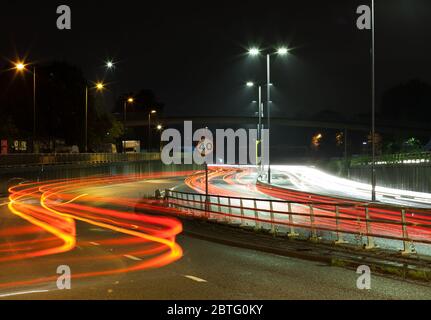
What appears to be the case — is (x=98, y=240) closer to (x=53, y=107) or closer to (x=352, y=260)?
(x=352, y=260)

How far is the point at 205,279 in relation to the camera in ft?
37.4

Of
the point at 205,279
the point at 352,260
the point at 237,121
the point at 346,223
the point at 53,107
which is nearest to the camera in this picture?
the point at 205,279

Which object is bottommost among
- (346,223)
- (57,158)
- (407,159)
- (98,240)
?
(98,240)

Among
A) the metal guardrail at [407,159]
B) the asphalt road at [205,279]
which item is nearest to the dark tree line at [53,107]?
the metal guardrail at [407,159]

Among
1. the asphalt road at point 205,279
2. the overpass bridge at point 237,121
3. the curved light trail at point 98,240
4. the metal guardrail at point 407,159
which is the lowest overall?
the curved light trail at point 98,240

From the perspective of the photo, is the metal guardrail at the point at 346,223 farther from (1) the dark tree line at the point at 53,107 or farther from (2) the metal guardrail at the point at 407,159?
(1) the dark tree line at the point at 53,107

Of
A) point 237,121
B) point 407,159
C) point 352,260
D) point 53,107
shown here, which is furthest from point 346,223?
point 237,121

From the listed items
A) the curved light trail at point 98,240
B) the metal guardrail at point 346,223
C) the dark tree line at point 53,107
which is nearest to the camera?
the metal guardrail at point 346,223

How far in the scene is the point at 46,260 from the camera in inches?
554

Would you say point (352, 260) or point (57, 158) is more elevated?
point (57, 158)

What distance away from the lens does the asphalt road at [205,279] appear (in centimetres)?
983

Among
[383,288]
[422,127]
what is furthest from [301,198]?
[422,127]

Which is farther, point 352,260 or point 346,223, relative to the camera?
point 346,223
